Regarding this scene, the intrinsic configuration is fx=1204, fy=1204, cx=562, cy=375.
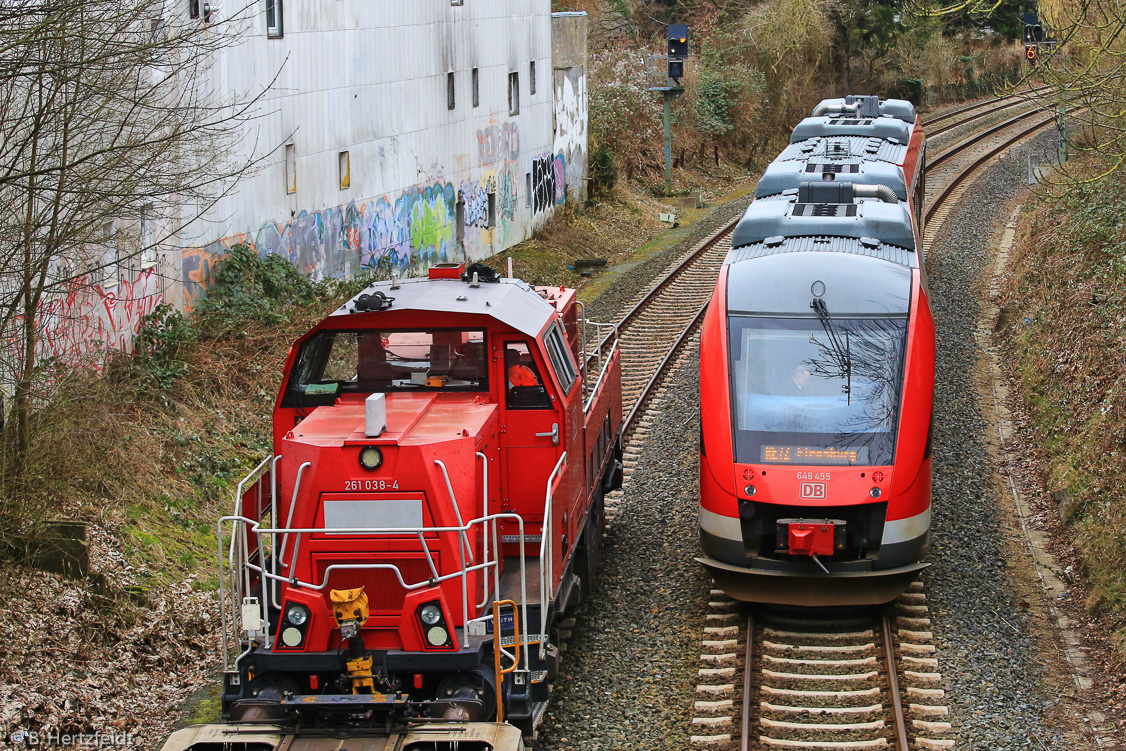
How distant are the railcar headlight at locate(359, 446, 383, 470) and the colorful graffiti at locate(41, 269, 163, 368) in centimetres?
490

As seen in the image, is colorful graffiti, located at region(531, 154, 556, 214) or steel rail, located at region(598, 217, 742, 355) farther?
colorful graffiti, located at region(531, 154, 556, 214)

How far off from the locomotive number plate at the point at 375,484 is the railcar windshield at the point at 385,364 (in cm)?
132

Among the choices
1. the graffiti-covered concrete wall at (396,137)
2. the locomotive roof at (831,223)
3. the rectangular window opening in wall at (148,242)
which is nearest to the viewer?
the locomotive roof at (831,223)

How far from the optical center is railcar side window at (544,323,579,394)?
9.19m

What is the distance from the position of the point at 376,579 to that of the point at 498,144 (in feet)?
65.9

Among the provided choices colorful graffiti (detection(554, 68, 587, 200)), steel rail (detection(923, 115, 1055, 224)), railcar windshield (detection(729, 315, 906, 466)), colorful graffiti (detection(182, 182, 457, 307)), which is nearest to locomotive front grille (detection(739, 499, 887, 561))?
railcar windshield (detection(729, 315, 906, 466))

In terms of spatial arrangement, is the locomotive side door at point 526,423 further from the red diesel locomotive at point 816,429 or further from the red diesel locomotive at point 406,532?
the red diesel locomotive at point 816,429

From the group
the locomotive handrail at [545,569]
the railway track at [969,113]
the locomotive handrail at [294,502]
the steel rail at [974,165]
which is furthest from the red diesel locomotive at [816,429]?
the railway track at [969,113]

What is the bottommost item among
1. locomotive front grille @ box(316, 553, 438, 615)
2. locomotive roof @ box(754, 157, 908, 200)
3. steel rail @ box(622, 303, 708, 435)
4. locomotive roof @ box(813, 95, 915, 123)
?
steel rail @ box(622, 303, 708, 435)

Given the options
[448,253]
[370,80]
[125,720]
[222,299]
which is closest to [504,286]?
[125,720]

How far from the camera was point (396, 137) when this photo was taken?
2164cm

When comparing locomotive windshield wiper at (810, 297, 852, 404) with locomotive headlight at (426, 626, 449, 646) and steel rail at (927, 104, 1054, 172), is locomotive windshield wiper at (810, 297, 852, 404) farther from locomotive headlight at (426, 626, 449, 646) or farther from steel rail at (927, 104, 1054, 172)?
steel rail at (927, 104, 1054, 172)

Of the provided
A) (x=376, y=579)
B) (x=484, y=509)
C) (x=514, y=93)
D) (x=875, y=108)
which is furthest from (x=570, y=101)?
(x=376, y=579)

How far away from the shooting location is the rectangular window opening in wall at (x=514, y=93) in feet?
89.7
